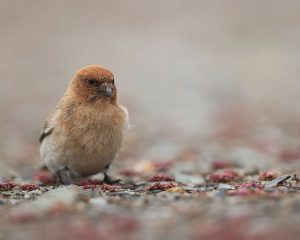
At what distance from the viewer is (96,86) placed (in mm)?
10992

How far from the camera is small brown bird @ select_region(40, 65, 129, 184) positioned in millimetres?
10742

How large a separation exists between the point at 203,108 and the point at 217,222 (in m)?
15.9

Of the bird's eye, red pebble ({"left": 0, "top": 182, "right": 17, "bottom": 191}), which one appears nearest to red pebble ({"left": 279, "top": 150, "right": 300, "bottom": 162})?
the bird's eye

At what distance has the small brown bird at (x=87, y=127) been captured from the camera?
10.7 metres

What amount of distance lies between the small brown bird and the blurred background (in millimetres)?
3739

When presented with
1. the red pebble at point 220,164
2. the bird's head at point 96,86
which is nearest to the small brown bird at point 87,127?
the bird's head at point 96,86

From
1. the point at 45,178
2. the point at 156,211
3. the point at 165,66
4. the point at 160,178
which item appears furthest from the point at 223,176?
the point at 165,66

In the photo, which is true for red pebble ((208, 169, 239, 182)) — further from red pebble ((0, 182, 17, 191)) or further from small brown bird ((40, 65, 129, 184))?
red pebble ((0, 182, 17, 191))

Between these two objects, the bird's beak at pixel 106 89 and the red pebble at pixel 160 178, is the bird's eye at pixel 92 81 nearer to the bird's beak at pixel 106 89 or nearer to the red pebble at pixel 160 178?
the bird's beak at pixel 106 89

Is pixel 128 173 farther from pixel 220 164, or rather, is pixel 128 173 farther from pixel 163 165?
pixel 220 164

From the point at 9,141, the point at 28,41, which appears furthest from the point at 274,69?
the point at 28,41

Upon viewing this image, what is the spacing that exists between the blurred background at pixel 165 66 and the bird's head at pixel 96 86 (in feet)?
13.6

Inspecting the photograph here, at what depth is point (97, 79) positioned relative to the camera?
1096 cm

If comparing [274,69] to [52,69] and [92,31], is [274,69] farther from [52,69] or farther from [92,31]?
[92,31]
